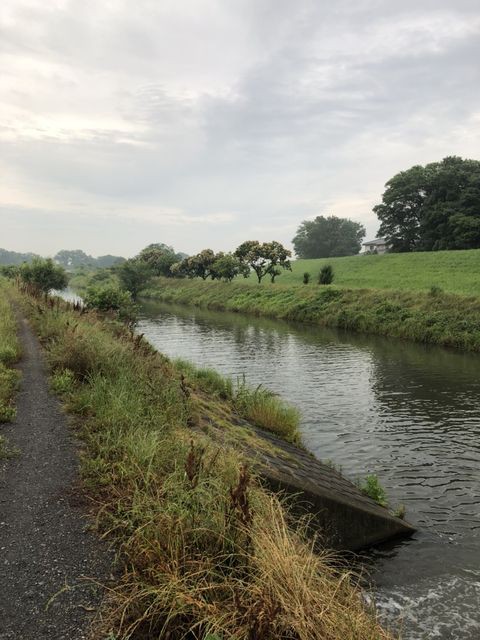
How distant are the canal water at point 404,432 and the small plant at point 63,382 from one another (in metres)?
6.73

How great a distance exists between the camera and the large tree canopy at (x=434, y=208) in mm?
69812

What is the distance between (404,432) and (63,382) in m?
10.1

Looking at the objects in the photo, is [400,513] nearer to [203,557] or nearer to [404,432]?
[404,432]

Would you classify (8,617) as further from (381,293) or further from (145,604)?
(381,293)

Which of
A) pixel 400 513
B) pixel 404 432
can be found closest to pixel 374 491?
pixel 400 513

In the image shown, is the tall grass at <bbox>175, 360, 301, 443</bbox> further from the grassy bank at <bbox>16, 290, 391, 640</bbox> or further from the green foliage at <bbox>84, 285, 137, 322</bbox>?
the green foliage at <bbox>84, 285, 137, 322</bbox>

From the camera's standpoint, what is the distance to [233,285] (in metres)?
67.9

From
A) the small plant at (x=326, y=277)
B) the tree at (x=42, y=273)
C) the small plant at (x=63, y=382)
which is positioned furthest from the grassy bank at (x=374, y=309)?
the small plant at (x=63, y=382)

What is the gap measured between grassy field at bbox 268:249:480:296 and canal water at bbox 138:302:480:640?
14.0m

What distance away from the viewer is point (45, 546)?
5375 mm

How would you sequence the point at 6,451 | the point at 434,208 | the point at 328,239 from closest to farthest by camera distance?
the point at 6,451
the point at 434,208
the point at 328,239

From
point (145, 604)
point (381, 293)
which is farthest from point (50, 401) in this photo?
point (381, 293)

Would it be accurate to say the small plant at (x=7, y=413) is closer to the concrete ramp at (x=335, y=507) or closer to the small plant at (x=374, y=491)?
the concrete ramp at (x=335, y=507)

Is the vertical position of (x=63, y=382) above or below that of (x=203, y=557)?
above
